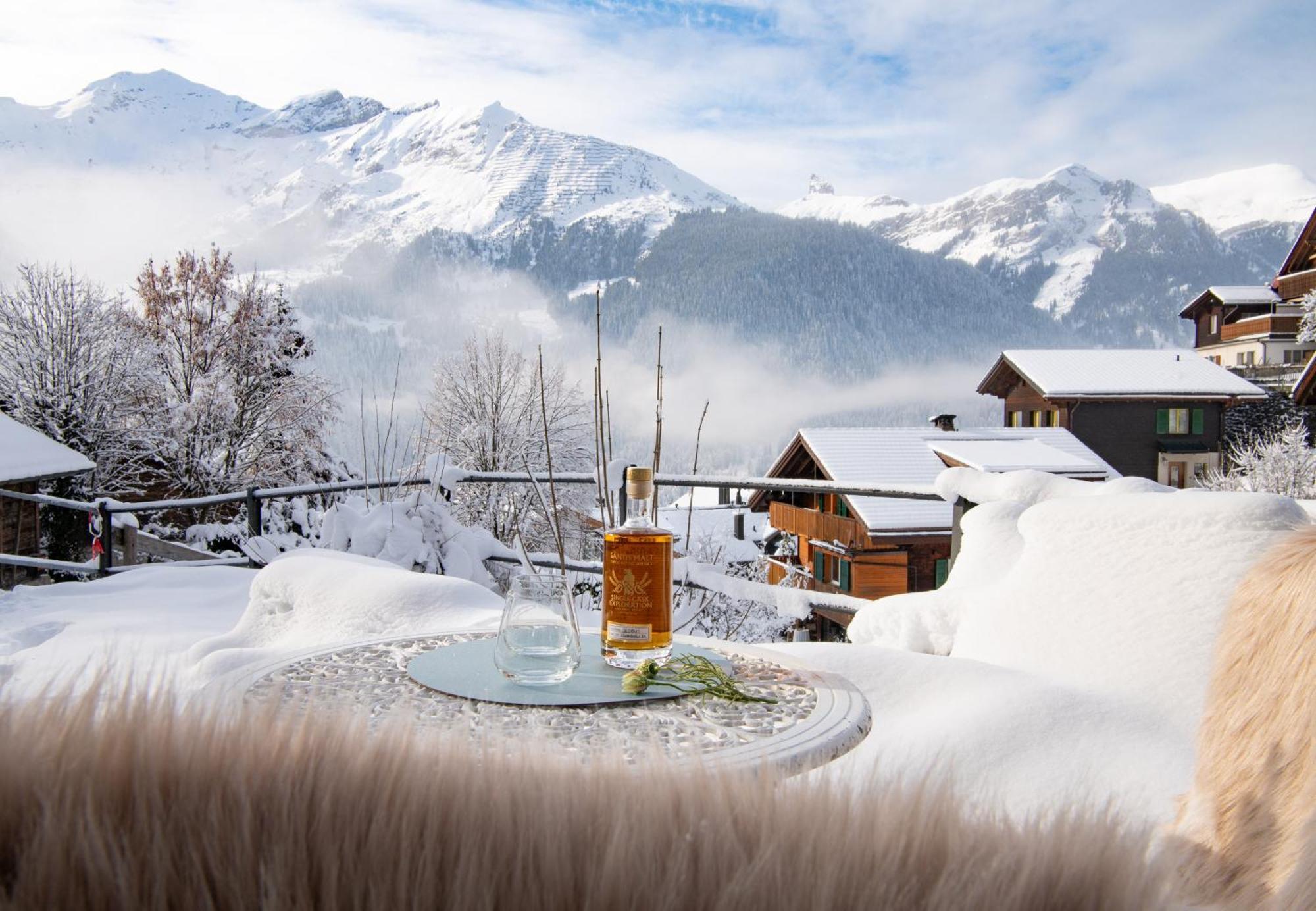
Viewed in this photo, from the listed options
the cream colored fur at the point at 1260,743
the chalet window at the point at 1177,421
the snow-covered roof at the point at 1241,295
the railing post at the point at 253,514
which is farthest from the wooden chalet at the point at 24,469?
the snow-covered roof at the point at 1241,295

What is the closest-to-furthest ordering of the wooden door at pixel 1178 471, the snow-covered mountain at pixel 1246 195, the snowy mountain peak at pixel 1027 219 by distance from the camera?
1. the wooden door at pixel 1178 471
2. the snowy mountain peak at pixel 1027 219
3. the snow-covered mountain at pixel 1246 195

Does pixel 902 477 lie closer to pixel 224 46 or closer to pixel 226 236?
pixel 224 46

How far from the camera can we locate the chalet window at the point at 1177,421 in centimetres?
2394

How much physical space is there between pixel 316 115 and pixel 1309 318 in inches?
6455

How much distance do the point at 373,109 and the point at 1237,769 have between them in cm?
16912

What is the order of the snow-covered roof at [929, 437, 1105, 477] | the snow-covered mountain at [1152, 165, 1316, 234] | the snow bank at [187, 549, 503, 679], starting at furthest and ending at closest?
the snow-covered mountain at [1152, 165, 1316, 234]
the snow-covered roof at [929, 437, 1105, 477]
the snow bank at [187, 549, 503, 679]

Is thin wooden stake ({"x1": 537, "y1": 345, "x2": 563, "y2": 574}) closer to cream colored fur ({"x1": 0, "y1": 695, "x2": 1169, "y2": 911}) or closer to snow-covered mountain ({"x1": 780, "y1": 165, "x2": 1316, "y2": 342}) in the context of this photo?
Answer: cream colored fur ({"x1": 0, "y1": 695, "x2": 1169, "y2": 911})

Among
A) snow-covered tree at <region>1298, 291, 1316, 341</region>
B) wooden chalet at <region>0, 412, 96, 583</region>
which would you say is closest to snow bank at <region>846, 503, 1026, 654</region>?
wooden chalet at <region>0, 412, 96, 583</region>

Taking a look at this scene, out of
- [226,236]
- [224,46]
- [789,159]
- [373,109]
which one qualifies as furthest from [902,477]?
[373,109]

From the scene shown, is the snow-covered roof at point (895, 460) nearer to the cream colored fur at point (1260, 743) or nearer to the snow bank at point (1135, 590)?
the snow bank at point (1135, 590)

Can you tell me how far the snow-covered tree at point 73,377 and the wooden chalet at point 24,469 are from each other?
3.13 feet

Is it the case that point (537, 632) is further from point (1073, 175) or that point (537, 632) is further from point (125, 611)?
point (1073, 175)

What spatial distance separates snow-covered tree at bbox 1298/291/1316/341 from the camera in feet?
47.5

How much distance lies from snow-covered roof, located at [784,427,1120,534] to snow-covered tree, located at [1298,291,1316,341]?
4080mm
